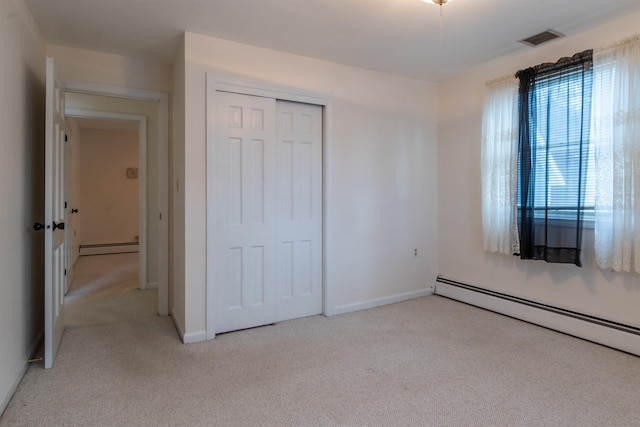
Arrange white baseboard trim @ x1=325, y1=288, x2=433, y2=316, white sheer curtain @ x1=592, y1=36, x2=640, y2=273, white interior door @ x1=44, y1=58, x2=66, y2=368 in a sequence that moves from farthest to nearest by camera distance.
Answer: white baseboard trim @ x1=325, y1=288, x2=433, y2=316 → white sheer curtain @ x1=592, y1=36, x2=640, y2=273 → white interior door @ x1=44, y1=58, x2=66, y2=368

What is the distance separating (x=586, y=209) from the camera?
2.75 meters

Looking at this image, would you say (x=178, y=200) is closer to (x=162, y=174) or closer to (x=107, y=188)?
(x=162, y=174)

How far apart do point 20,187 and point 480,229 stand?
3897mm

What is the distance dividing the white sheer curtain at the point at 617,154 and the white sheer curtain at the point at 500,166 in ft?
2.08

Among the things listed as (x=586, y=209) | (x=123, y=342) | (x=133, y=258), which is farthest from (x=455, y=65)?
(x=133, y=258)

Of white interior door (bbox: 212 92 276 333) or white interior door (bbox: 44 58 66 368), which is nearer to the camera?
white interior door (bbox: 44 58 66 368)

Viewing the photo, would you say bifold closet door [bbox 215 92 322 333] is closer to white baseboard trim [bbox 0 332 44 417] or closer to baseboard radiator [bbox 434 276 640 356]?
white baseboard trim [bbox 0 332 44 417]

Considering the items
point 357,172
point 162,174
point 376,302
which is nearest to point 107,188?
point 162,174

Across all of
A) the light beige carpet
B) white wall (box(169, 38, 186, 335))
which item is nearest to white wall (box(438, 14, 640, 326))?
the light beige carpet

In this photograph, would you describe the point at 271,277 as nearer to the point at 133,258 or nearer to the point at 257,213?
the point at 257,213

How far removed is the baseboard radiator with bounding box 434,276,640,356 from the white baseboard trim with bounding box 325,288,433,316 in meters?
0.26

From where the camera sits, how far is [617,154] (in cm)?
255

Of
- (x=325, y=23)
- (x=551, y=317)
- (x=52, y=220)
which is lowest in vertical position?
(x=551, y=317)

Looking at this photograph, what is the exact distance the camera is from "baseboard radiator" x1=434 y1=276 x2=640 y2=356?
2.55m
